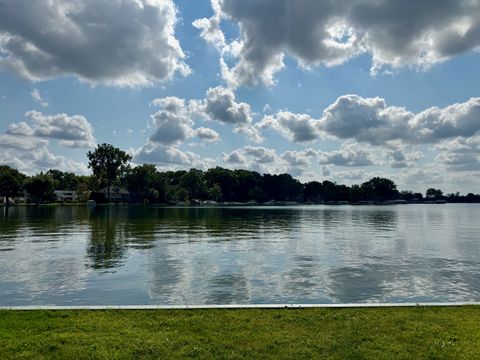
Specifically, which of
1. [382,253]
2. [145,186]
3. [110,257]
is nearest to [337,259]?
[382,253]

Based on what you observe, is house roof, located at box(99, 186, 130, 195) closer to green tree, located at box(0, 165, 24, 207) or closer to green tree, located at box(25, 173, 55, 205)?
green tree, located at box(25, 173, 55, 205)

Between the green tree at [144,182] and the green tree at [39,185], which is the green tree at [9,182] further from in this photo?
the green tree at [144,182]

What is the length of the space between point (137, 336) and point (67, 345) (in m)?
1.30

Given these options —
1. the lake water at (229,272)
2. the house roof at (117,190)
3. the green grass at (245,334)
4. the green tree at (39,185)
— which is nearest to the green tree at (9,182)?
the green tree at (39,185)

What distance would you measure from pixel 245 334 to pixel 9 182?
153 meters

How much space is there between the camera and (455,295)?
1495cm

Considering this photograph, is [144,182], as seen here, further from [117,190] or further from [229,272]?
[229,272]

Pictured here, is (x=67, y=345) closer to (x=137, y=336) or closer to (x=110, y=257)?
(x=137, y=336)

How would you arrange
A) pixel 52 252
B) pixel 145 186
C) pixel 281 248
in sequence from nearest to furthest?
1. pixel 52 252
2. pixel 281 248
3. pixel 145 186

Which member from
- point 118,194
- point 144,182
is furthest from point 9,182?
point 118,194

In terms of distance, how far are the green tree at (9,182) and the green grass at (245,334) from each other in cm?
14860

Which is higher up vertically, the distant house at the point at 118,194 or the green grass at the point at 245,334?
the distant house at the point at 118,194

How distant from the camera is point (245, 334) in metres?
8.90

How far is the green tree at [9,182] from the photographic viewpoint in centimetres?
14105
